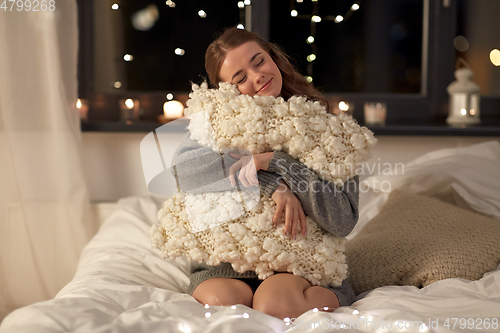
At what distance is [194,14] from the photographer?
192 centimetres

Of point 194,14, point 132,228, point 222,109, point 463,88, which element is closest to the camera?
point 222,109

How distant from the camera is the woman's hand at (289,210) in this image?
0.89 metres

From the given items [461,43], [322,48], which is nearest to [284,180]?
[322,48]

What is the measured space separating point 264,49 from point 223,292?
0.60 meters

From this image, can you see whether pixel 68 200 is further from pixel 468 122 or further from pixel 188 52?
pixel 468 122

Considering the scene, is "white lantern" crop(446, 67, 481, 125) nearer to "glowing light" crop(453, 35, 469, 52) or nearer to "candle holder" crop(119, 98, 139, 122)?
"glowing light" crop(453, 35, 469, 52)

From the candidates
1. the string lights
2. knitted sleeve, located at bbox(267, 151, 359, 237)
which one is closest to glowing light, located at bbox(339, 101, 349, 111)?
the string lights

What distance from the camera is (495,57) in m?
2.00

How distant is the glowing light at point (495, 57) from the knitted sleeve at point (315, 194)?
155cm

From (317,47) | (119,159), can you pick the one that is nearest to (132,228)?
(119,159)

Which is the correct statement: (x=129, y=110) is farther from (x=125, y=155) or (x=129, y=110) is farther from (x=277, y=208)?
(x=277, y=208)

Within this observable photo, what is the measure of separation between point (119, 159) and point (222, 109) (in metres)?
1.08

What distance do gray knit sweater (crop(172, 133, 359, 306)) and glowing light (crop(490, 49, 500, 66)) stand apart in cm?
153

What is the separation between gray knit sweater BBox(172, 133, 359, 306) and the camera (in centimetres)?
89
